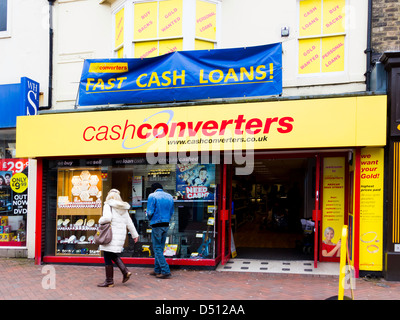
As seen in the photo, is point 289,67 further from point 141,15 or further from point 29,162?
point 29,162

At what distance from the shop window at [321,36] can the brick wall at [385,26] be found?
1.92 feet

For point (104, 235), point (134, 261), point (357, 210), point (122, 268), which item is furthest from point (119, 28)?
point (357, 210)

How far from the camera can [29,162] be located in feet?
30.9

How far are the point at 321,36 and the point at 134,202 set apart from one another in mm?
5427

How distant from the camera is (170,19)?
8516mm

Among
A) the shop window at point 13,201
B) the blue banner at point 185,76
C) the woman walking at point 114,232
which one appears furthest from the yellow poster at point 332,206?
the shop window at point 13,201

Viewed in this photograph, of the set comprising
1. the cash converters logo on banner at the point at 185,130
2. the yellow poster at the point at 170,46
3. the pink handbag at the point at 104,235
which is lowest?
the pink handbag at the point at 104,235

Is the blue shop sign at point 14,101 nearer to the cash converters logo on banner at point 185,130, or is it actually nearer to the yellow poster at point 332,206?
the cash converters logo on banner at point 185,130

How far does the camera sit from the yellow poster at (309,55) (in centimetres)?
797

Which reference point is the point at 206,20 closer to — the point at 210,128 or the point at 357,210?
the point at 210,128

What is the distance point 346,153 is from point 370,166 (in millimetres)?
973

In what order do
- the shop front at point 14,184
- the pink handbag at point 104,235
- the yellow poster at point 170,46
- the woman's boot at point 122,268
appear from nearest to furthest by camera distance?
1. the pink handbag at point 104,235
2. the woman's boot at point 122,268
3. the yellow poster at point 170,46
4. the shop front at point 14,184

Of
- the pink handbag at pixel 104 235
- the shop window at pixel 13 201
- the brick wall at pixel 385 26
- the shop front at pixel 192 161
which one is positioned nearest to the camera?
the pink handbag at pixel 104 235

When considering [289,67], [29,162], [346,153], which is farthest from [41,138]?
[346,153]
